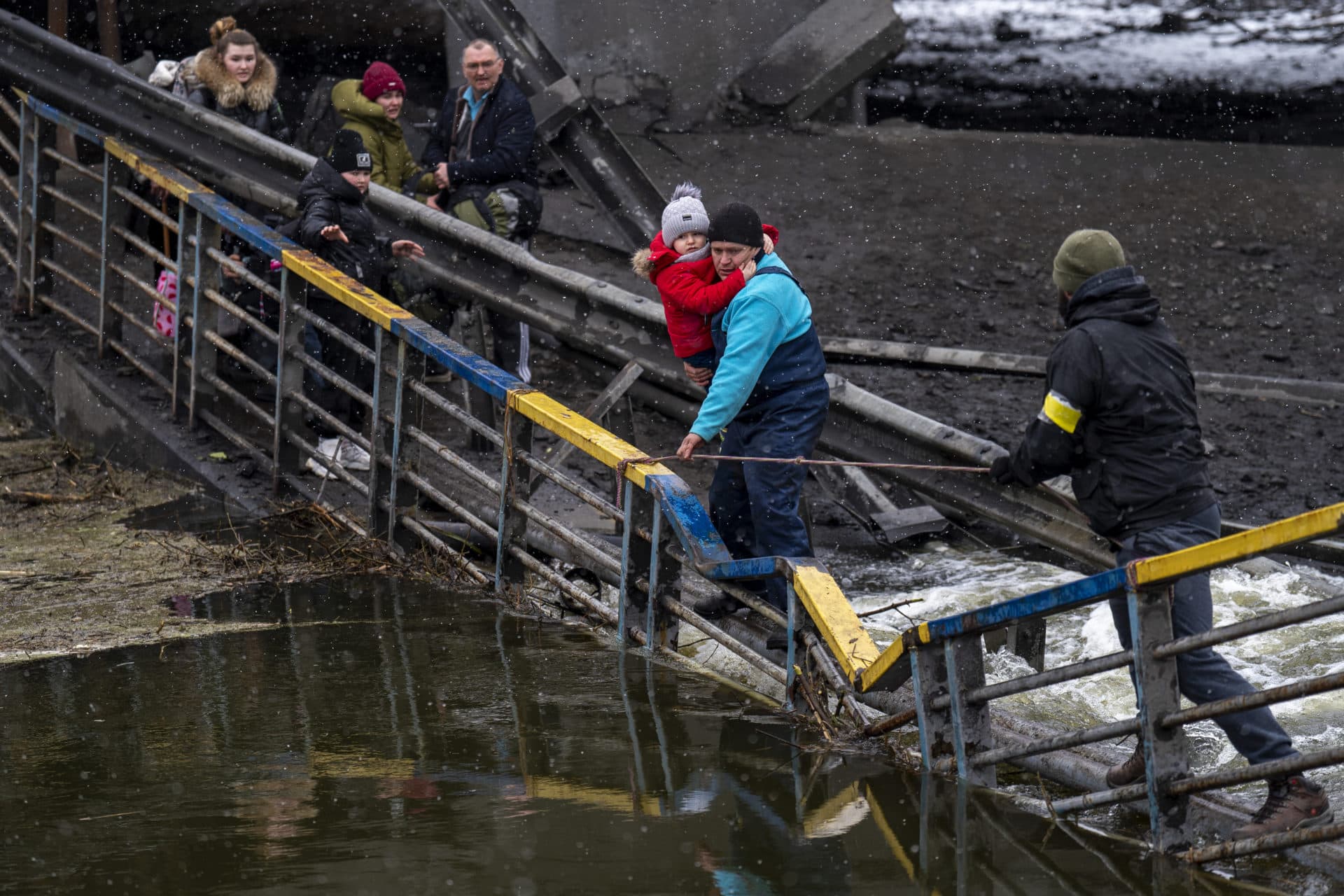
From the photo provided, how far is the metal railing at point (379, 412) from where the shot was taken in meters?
5.54

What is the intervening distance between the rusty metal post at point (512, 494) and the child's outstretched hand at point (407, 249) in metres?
2.24

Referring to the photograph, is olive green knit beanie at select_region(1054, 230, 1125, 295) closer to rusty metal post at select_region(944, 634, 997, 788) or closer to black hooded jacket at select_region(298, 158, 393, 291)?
rusty metal post at select_region(944, 634, 997, 788)

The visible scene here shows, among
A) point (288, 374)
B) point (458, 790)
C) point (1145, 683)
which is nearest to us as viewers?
point (1145, 683)

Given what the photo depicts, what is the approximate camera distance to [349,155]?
8172 millimetres

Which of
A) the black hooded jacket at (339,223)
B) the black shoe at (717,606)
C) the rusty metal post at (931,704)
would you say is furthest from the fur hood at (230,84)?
the rusty metal post at (931,704)

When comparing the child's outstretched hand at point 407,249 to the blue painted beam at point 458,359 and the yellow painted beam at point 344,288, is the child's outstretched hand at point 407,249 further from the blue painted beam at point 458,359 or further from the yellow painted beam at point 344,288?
the blue painted beam at point 458,359

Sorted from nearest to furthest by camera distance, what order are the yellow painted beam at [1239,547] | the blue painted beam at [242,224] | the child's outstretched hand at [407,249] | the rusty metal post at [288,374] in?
the yellow painted beam at [1239,547]
the rusty metal post at [288,374]
the blue painted beam at [242,224]
the child's outstretched hand at [407,249]

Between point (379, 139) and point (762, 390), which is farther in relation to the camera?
point (379, 139)

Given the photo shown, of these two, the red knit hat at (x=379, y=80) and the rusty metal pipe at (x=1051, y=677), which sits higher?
the red knit hat at (x=379, y=80)

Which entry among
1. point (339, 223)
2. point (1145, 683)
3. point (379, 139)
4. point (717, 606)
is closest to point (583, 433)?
point (717, 606)

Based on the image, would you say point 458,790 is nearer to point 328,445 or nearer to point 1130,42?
point 328,445

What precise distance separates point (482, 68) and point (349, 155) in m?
1.14

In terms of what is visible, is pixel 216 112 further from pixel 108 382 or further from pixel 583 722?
pixel 583 722

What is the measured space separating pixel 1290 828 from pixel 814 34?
1196 centimetres
